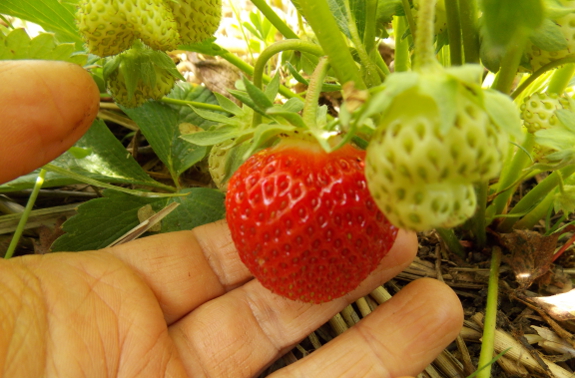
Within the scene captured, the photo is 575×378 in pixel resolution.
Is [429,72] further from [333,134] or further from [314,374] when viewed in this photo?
[314,374]

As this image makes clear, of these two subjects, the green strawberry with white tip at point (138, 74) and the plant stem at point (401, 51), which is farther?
the plant stem at point (401, 51)

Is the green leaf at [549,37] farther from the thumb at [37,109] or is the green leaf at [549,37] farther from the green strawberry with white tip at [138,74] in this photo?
the thumb at [37,109]

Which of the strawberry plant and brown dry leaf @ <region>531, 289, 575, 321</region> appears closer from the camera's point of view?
the strawberry plant

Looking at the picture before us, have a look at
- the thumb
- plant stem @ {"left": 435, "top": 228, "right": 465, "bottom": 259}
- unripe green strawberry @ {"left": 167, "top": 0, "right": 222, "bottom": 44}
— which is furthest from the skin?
unripe green strawberry @ {"left": 167, "top": 0, "right": 222, "bottom": 44}

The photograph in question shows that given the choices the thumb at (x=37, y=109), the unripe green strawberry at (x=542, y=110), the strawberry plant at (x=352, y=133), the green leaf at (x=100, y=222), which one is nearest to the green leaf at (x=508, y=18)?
the strawberry plant at (x=352, y=133)

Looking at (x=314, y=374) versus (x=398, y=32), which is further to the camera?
(x=398, y=32)

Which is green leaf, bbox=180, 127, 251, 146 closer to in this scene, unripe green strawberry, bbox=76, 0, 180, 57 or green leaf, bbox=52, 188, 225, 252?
unripe green strawberry, bbox=76, 0, 180, 57

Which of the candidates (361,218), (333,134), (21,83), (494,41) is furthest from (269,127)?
(21,83)
